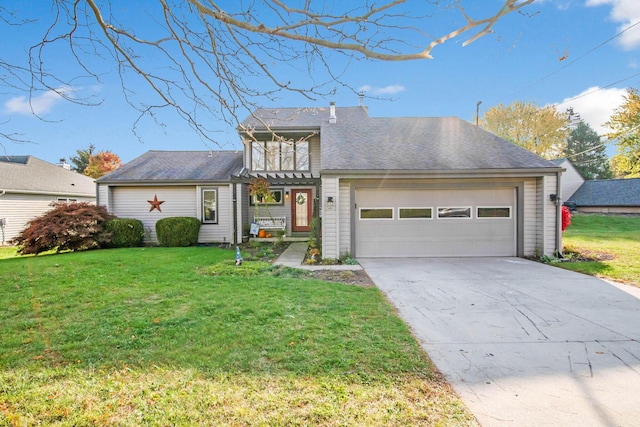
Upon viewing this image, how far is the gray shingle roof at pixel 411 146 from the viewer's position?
8711 mm

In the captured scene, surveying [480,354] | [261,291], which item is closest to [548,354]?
[480,354]

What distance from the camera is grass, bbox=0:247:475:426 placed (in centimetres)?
207

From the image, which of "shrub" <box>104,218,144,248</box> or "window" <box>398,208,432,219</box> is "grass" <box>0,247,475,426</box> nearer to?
"window" <box>398,208,432,219</box>

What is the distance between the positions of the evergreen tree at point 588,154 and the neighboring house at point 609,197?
11.0 meters

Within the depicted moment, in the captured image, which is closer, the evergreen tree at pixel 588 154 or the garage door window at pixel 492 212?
the garage door window at pixel 492 212

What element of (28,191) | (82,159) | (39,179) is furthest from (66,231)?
(82,159)

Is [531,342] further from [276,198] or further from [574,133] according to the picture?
[574,133]

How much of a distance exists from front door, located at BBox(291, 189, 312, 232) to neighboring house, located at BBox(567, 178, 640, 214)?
2302cm

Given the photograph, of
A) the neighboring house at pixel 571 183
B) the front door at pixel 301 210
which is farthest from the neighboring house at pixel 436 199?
the neighboring house at pixel 571 183

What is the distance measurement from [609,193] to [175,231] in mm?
29897

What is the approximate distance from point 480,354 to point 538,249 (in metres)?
7.26

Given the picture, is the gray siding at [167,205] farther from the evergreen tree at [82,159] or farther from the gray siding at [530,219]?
the evergreen tree at [82,159]

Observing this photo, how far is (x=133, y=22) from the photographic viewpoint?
3664mm

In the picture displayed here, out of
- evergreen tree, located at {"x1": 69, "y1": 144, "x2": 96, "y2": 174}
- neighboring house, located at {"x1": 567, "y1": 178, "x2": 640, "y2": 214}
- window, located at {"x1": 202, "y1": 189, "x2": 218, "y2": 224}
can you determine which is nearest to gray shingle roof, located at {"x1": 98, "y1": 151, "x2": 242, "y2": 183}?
window, located at {"x1": 202, "y1": 189, "x2": 218, "y2": 224}
